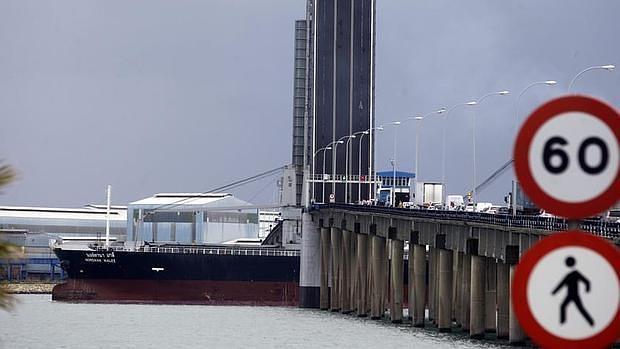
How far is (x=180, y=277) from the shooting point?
137500 mm

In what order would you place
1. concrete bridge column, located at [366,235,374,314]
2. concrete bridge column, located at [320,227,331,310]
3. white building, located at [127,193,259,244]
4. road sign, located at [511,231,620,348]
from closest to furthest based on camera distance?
road sign, located at [511,231,620,348] < concrete bridge column, located at [366,235,374,314] < concrete bridge column, located at [320,227,331,310] < white building, located at [127,193,259,244]

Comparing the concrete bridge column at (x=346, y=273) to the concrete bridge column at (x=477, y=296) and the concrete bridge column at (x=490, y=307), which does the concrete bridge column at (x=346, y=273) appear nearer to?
the concrete bridge column at (x=490, y=307)

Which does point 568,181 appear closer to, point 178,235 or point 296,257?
point 296,257

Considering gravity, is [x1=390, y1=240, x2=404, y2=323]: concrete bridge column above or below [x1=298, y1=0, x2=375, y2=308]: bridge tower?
below

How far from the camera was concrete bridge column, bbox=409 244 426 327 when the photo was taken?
9569 centimetres

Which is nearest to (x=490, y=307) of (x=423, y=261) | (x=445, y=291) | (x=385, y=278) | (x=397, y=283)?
(x=445, y=291)

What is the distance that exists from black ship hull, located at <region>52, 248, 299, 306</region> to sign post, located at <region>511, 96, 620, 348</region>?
127 m

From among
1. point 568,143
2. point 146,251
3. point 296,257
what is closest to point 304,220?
point 296,257

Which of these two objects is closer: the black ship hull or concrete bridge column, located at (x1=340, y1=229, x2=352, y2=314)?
concrete bridge column, located at (x1=340, y1=229, x2=352, y2=314)

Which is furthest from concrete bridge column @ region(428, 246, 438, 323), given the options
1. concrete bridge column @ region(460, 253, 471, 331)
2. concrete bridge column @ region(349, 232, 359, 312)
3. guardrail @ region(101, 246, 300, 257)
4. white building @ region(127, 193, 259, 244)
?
white building @ region(127, 193, 259, 244)

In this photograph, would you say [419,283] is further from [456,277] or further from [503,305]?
[503,305]

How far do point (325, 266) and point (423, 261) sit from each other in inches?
1240

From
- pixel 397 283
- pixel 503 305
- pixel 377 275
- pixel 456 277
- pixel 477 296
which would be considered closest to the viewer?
pixel 503 305

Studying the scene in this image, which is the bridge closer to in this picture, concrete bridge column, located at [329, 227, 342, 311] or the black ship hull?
concrete bridge column, located at [329, 227, 342, 311]
